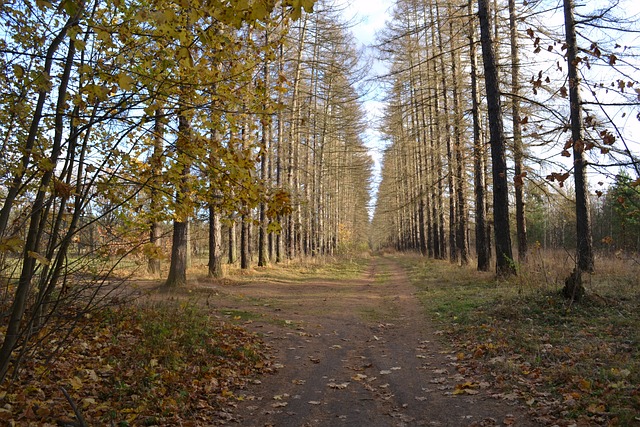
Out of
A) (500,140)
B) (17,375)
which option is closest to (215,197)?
(17,375)

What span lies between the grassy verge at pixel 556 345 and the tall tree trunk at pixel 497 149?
60.7 inches

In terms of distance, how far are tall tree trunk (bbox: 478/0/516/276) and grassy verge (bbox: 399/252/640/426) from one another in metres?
1.54

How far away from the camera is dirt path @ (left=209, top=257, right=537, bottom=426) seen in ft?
15.6

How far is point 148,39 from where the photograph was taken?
442 centimetres

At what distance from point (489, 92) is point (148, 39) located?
10774 millimetres

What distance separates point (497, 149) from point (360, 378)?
9193mm

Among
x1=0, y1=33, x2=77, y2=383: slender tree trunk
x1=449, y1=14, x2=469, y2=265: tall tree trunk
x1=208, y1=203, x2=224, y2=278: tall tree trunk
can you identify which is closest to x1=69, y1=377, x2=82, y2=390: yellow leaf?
x1=0, y1=33, x2=77, y2=383: slender tree trunk

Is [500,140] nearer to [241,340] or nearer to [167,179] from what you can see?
[241,340]

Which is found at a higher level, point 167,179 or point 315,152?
point 315,152

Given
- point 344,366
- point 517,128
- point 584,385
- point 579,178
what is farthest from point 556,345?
point 517,128

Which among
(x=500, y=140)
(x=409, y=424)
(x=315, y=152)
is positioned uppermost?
(x=315, y=152)

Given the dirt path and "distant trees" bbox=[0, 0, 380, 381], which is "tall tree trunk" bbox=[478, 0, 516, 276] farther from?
"distant trees" bbox=[0, 0, 380, 381]

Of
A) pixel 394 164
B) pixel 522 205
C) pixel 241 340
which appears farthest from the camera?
pixel 394 164

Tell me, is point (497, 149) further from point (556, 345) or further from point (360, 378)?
point (360, 378)
